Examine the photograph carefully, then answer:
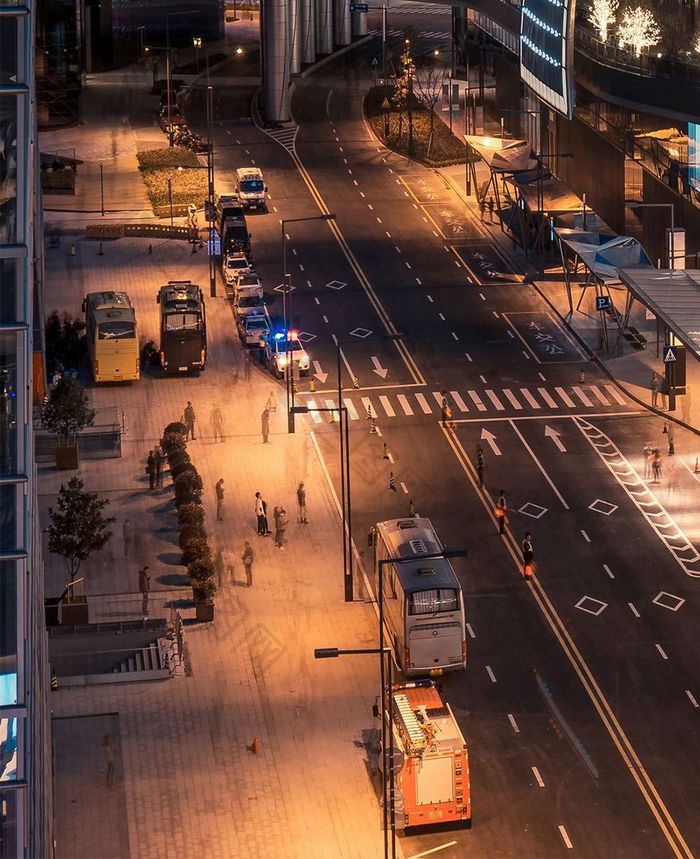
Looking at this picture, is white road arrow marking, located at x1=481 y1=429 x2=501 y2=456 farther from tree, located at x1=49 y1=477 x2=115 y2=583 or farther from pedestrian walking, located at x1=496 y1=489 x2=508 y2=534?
tree, located at x1=49 y1=477 x2=115 y2=583

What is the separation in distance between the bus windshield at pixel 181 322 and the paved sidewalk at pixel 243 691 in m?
5.22

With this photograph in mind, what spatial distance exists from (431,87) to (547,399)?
72534mm

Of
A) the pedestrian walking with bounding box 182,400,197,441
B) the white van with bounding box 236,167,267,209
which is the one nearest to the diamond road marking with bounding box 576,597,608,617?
the pedestrian walking with bounding box 182,400,197,441

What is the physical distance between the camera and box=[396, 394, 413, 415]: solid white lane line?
285 feet

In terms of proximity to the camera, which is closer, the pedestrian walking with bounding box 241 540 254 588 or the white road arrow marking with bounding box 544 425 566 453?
the pedestrian walking with bounding box 241 540 254 588

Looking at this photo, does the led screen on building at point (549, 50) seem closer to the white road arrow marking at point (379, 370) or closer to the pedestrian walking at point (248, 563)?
the white road arrow marking at point (379, 370)

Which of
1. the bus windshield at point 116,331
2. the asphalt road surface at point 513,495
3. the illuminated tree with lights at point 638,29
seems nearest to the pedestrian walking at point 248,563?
the asphalt road surface at point 513,495

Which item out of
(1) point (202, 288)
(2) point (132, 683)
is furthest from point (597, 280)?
(2) point (132, 683)

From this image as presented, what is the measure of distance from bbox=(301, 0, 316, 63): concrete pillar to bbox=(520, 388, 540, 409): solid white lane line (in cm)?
8011

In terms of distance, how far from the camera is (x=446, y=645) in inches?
2384

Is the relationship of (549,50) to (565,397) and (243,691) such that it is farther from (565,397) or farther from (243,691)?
(243,691)

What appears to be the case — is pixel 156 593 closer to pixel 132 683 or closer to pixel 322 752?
pixel 132 683

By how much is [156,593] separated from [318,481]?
12.9 metres

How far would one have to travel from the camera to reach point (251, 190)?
119562 millimetres
